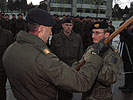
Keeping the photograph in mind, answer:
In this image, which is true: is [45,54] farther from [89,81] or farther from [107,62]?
[107,62]

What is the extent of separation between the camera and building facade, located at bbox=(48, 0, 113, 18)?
59.7 m

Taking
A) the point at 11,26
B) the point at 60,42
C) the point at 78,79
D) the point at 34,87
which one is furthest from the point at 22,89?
the point at 11,26

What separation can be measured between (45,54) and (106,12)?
63.9 metres

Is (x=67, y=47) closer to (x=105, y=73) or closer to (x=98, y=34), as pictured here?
(x=98, y=34)

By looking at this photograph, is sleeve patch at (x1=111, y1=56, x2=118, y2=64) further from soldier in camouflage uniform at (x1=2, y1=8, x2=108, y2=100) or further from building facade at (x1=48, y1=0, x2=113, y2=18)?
building facade at (x1=48, y1=0, x2=113, y2=18)

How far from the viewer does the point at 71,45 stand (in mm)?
4234

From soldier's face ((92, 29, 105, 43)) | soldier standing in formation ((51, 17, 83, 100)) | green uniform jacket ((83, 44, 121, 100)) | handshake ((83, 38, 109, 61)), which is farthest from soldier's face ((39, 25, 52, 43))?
soldier standing in formation ((51, 17, 83, 100))

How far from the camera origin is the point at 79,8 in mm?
60594

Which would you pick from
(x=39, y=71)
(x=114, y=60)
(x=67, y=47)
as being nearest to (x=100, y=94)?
(x=114, y=60)

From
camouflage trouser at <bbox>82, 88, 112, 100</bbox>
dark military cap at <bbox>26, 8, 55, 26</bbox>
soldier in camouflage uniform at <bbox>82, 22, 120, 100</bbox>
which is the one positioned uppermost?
dark military cap at <bbox>26, 8, 55, 26</bbox>

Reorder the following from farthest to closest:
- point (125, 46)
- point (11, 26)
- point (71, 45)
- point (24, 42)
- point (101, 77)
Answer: point (11, 26) < point (125, 46) < point (71, 45) < point (101, 77) < point (24, 42)

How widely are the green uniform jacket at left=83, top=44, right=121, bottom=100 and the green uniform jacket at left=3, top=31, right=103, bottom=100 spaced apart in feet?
1.67

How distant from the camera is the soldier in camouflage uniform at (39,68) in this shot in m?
1.40

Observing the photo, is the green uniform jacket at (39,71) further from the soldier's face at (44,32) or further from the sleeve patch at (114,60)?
the sleeve patch at (114,60)
